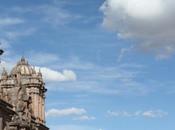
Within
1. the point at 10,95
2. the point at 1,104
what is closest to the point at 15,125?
the point at 1,104

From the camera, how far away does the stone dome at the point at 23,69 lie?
13525 centimetres

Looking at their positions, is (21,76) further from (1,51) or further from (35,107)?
(1,51)

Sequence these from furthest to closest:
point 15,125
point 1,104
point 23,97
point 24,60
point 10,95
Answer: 1. point 24,60
2. point 10,95
3. point 1,104
4. point 23,97
5. point 15,125

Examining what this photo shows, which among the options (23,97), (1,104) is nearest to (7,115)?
(1,104)

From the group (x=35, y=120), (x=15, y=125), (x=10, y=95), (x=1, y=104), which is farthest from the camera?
(x=35, y=120)

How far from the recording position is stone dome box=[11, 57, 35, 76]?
135 meters

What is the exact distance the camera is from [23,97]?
6612 centimetres

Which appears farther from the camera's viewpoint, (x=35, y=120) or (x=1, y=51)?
(x=35, y=120)

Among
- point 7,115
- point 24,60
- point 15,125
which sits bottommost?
point 15,125

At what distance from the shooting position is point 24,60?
452 ft

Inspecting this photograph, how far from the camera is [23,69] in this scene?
136m

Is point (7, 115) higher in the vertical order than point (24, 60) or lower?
lower

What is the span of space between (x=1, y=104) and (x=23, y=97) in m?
19.9

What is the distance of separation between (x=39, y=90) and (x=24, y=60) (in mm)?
7256
